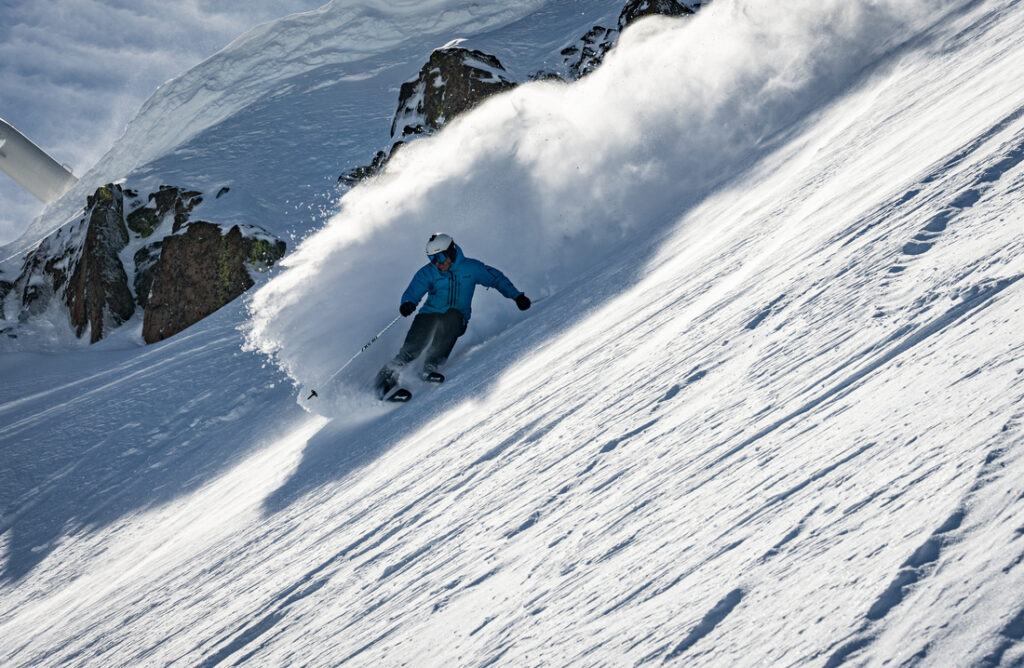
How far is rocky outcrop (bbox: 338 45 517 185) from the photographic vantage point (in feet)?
74.0

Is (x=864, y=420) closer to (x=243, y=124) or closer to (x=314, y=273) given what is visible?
(x=314, y=273)

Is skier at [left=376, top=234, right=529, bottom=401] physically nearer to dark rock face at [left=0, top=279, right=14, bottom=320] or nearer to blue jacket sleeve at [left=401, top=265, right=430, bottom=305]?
blue jacket sleeve at [left=401, top=265, right=430, bottom=305]

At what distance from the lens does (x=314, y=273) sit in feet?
28.1

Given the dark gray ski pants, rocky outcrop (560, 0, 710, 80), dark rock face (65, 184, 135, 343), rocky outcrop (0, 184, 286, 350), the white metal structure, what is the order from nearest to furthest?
the dark gray ski pants < rocky outcrop (0, 184, 286, 350) < dark rock face (65, 184, 135, 343) < rocky outcrop (560, 0, 710, 80) < the white metal structure

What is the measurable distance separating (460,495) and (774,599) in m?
1.86

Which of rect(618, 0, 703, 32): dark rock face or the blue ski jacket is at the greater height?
rect(618, 0, 703, 32): dark rock face

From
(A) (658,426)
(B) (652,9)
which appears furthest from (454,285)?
(B) (652,9)

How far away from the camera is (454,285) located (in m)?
6.76

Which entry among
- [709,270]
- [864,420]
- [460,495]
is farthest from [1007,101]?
[460,495]

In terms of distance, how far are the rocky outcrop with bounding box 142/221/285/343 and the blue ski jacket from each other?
14031mm

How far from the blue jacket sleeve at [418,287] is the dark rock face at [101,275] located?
56.1ft

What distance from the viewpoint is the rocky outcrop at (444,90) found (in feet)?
74.0

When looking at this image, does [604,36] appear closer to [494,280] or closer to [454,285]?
[494,280]

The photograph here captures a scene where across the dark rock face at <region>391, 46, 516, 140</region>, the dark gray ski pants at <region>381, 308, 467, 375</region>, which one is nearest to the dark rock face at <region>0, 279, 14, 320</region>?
the dark rock face at <region>391, 46, 516, 140</region>
